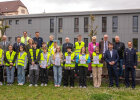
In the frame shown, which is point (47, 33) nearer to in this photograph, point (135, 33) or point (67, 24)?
point (67, 24)

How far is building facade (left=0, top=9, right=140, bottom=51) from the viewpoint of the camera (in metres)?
30.7

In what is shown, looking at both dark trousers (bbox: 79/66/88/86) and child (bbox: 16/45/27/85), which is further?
child (bbox: 16/45/27/85)

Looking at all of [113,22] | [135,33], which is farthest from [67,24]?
[135,33]

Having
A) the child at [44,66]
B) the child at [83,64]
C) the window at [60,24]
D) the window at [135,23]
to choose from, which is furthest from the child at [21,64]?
the window at [60,24]

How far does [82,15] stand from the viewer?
107 ft

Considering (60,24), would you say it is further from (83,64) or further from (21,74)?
(83,64)

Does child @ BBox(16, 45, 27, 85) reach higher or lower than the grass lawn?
higher

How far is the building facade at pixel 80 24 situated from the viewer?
1208 inches

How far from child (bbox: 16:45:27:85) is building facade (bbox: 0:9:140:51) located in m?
22.5

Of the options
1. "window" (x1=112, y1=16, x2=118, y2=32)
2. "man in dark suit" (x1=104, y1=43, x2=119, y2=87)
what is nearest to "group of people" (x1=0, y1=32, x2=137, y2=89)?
"man in dark suit" (x1=104, y1=43, x2=119, y2=87)

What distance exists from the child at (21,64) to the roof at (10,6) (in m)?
55.0

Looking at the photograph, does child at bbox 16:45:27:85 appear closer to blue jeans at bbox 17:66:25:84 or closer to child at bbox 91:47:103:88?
blue jeans at bbox 17:66:25:84

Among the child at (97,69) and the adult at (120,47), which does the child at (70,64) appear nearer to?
the child at (97,69)

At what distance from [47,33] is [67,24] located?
3.88m
